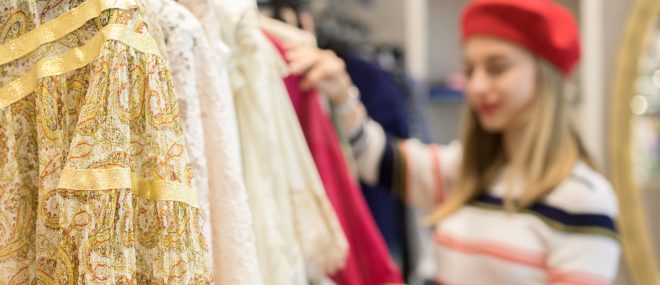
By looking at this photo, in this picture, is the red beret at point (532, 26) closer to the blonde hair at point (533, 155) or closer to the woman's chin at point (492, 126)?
the blonde hair at point (533, 155)

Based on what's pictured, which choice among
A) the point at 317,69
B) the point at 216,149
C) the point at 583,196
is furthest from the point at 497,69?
the point at 216,149

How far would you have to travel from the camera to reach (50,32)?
→ 0.59 meters

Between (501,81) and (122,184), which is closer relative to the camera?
(122,184)

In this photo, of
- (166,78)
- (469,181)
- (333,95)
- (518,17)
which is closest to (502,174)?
(469,181)

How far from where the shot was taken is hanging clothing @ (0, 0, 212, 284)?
542 mm

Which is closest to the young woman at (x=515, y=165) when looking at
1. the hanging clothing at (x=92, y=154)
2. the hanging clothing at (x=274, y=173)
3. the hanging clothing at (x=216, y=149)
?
the hanging clothing at (x=274, y=173)

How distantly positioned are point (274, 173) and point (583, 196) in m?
0.69

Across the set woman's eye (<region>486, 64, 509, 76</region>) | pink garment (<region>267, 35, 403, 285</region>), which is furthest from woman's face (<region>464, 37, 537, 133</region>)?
pink garment (<region>267, 35, 403, 285</region>)

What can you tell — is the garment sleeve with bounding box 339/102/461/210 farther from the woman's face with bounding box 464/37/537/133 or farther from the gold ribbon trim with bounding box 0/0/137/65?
the gold ribbon trim with bounding box 0/0/137/65

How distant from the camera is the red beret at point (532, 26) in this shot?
1336mm

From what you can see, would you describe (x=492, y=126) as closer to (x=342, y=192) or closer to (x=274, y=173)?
(x=342, y=192)

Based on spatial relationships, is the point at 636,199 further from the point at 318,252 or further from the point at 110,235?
the point at 110,235

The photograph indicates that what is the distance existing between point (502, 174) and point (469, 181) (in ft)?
0.24

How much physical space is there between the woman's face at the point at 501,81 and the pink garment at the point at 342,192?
0.42 metres
